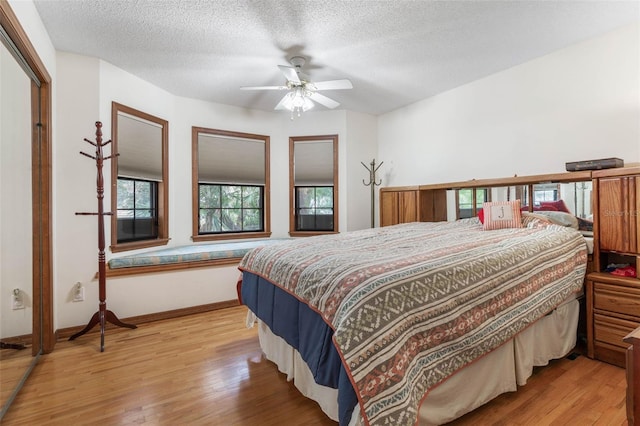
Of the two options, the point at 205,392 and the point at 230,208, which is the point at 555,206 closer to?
the point at 205,392

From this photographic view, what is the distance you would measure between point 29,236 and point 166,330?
136 cm

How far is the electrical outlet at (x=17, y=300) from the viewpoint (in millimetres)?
1916

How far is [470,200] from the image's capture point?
343 cm

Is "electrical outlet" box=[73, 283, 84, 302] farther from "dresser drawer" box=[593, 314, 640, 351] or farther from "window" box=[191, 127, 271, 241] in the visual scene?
"dresser drawer" box=[593, 314, 640, 351]

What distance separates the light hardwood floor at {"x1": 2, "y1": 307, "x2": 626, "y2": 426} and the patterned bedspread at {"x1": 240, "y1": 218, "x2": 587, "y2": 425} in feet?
1.51

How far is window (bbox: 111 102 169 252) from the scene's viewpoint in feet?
10.3

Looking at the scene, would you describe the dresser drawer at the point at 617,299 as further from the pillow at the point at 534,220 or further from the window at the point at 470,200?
the window at the point at 470,200

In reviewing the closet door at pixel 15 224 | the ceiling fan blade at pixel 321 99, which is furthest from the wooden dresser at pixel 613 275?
the closet door at pixel 15 224

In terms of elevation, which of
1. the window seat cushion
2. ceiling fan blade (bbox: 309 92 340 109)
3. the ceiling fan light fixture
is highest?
ceiling fan blade (bbox: 309 92 340 109)

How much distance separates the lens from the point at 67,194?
2.73 meters

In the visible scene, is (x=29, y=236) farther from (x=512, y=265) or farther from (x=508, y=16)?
(x=508, y=16)

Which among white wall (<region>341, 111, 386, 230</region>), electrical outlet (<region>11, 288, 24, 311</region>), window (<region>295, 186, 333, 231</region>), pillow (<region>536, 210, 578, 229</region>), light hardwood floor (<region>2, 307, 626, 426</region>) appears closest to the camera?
light hardwood floor (<region>2, 307, 626, 426</region>)

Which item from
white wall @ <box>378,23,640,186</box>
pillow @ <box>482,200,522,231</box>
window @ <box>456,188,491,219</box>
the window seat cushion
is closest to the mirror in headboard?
window @ <box>456,188,491,219</box>

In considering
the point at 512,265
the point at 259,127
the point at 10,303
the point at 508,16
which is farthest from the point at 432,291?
the point at 259,127
